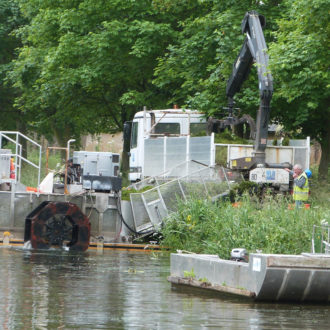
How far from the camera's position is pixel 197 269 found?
16.6m

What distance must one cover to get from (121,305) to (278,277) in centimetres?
238

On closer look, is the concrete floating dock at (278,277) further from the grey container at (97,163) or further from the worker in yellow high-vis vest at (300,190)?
the grey container at (97,163)

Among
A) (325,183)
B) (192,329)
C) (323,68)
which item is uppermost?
(323,68)

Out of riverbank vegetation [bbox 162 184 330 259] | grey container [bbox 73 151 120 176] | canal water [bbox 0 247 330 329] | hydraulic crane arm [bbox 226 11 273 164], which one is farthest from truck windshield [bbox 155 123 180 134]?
canal water [bbox 0 247 330 329]

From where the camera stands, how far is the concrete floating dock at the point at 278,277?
47.4ft

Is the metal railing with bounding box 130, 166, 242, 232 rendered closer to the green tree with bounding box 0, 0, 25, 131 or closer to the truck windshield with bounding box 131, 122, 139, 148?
the truck windshield with bounding box 131, 122, 139, 148

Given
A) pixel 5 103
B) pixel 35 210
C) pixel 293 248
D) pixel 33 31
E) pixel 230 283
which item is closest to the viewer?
pixel 230 283

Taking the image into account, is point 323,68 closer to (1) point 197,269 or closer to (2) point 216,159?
(2) point 216,159

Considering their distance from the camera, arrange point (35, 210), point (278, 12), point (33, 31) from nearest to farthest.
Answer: point (35, 210), point (278, 12), point (33, 31)

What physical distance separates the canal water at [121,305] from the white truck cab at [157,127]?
1082 cm

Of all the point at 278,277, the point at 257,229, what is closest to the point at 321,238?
the point at 257,229

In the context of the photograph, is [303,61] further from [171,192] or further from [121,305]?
[121,305]

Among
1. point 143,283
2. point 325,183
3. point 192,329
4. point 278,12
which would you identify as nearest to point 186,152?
point 325,183

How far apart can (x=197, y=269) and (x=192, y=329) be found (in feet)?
15.0
